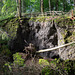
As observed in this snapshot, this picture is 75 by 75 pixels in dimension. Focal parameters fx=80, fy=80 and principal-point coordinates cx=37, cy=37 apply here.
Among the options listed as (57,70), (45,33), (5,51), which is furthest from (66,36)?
(5,51)

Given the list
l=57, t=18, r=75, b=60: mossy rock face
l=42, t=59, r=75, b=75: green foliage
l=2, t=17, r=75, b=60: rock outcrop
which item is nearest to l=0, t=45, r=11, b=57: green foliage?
l=2, t=17, r=75, b=60: rock outcrop

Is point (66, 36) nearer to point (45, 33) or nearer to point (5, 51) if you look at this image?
point (45, 33)

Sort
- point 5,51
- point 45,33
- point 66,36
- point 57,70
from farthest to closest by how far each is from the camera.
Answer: point 45,33, point 5,51, point 66,36, point 57,70

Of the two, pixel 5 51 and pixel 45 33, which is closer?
pixel 5 51

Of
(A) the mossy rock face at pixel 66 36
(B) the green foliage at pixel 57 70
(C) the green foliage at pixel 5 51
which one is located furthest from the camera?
(C) the green foliage at pixel 5 51

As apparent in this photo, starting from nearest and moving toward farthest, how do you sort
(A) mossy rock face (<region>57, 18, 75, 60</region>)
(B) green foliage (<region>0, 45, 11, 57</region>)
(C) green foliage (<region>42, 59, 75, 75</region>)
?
1. (C) green foliage (<region>42, 59, 75, 75</region>)
2. (A) mossy rock face (<region>57, 18, 75, 60</region>)
3. (B) green foliage (<region>0, 45, 11, 57</region>)

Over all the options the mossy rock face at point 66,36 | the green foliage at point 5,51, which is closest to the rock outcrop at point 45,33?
the mossy rock face at point 66,36

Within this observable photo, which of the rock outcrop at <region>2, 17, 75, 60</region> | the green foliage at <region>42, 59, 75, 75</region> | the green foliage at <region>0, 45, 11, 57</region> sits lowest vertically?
the green foliage at <region>42, 59, 75, 75</region>

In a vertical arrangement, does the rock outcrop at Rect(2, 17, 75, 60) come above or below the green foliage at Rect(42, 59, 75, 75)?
above

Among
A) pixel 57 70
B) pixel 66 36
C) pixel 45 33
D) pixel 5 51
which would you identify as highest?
pixel 45 33

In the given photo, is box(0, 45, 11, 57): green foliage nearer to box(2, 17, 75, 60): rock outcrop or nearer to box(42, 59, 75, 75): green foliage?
box(2, 17, 75, 60): rock outcrop

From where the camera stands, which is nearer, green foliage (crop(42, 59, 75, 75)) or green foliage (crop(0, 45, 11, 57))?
green foliage (crop(42, 59, 75, 75))

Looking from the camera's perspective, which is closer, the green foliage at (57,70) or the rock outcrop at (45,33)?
the green foliage at (57,70)

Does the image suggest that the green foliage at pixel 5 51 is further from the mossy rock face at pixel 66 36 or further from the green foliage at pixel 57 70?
the mossy rock face at pixel 66 36
